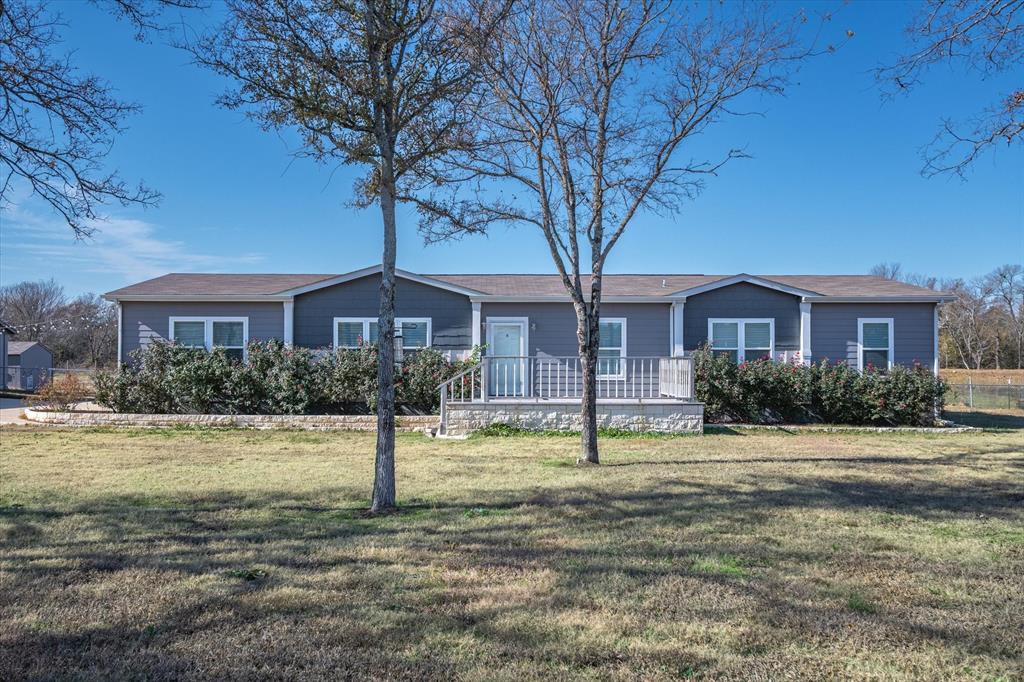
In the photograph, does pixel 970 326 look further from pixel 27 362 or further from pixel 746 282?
pixel 27 362

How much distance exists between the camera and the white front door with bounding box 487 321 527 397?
1420 centimetres

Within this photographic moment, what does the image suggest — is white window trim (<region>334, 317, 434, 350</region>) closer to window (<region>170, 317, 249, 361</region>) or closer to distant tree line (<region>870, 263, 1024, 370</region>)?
window (<region>170, 317, 249, 361</region>)

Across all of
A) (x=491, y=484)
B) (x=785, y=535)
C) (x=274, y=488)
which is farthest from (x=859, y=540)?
(x=274, y=488)

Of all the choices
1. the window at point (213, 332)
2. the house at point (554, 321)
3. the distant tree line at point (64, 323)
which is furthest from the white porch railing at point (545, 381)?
the distant tree line at point (64, 323)

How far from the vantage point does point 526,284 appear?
18.2 m

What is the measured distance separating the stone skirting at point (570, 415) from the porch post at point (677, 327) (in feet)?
9.93

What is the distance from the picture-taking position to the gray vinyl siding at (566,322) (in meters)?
16.7

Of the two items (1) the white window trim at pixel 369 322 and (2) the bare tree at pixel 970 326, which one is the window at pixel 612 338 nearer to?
(1) the white window trim at pixel 369 322

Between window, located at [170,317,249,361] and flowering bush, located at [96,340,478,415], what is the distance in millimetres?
1195

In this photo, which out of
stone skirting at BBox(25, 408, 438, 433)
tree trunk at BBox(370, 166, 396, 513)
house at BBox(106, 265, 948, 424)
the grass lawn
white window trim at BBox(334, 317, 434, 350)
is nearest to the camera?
the grass lawn

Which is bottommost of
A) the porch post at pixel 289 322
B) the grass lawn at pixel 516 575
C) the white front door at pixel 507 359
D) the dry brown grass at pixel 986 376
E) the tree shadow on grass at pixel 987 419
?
the tree shadow on grass at pixel 987 419

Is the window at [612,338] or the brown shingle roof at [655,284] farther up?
the brown shingle roof at [655,284]

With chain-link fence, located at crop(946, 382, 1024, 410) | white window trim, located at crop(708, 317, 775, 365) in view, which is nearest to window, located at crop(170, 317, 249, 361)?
white window trim, located at crop(708, 317, 775, 365)

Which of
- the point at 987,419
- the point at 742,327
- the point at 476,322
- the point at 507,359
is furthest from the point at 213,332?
the point at 987,419
